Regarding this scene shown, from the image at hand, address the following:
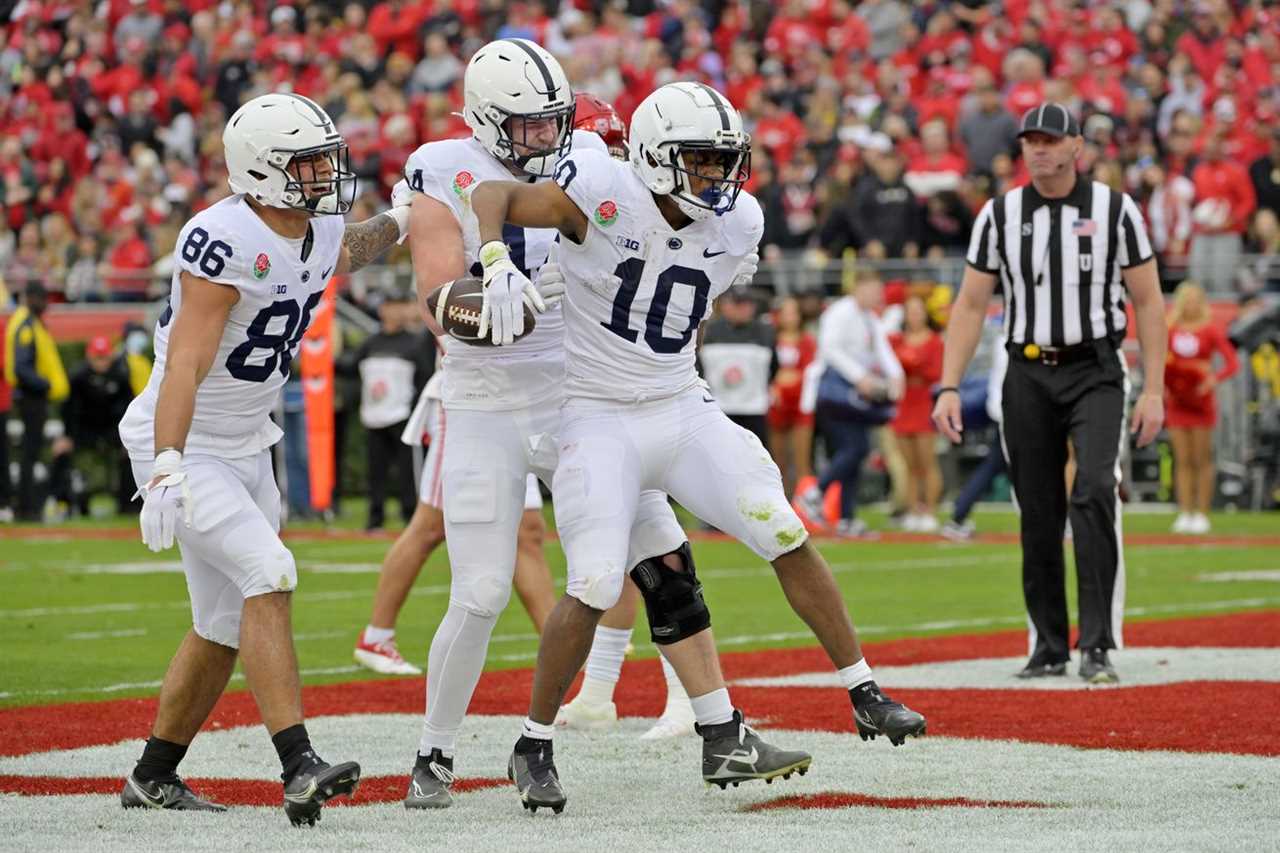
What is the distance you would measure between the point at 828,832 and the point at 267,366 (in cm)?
173

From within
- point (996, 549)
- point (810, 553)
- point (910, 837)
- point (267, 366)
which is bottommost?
point (996, 549)

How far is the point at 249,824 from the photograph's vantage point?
14.8ft

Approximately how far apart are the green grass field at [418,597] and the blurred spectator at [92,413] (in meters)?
1.68

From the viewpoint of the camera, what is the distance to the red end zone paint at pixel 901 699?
563cm

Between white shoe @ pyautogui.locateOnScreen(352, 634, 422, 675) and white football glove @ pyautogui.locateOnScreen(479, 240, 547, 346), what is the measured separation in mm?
2964

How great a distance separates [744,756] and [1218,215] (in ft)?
39.2

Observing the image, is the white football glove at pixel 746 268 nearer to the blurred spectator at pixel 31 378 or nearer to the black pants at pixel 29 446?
the blurred spectator at pixel 31 378

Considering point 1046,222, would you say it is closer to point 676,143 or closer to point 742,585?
point 676,143

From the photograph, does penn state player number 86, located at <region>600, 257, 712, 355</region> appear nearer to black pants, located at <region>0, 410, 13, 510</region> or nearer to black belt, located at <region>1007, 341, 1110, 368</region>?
black belt, located at <region>1007, 341, 1110, 368</region>

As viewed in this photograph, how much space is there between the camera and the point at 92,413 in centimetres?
1571

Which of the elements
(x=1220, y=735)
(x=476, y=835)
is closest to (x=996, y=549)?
(x=1220, y=735)

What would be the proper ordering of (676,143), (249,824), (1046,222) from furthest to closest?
(1046,222) < (676,143) < (249,824)

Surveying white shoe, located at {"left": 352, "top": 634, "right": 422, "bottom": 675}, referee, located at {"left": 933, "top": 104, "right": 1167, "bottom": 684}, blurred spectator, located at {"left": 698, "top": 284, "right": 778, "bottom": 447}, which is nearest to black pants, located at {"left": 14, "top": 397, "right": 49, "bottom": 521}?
blurred spectator, located at {"left": 698, "top": 284, "right": 778, "bottom": 447}

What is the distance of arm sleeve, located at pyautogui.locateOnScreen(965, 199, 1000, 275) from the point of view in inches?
284
